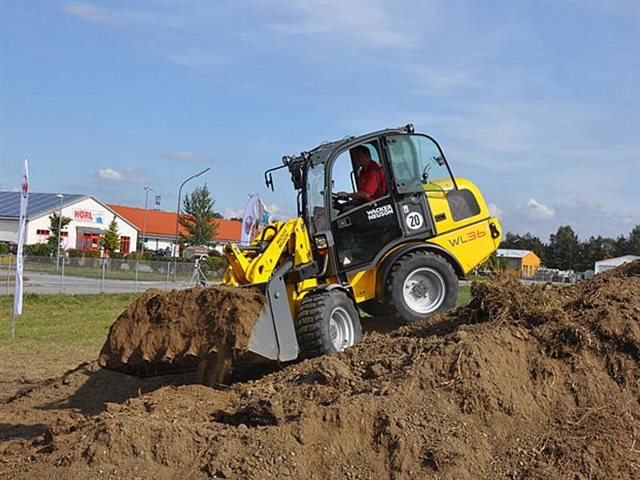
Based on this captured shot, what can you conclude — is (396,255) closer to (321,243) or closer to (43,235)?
(321,243)

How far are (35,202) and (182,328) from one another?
215 feet

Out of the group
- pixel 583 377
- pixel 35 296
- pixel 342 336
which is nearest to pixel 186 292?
pixel 342 336

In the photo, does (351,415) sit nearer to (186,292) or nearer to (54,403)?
(186,292)

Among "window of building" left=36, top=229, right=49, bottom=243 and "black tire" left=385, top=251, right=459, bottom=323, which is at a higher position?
"window of building" left=36, top=229, right=49, bottom=243

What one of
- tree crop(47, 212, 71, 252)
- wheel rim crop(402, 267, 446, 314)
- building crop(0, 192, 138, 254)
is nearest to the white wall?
building crop(0, 192, 138, 254)

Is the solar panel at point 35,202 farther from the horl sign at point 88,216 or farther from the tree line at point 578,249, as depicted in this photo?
the tree line at point 578,249

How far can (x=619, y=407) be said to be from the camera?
251 inches

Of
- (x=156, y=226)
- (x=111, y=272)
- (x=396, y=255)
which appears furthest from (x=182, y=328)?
(x=156, y=226)

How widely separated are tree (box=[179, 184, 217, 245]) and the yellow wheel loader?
1947 inches

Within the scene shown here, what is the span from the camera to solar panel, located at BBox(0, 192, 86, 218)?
6338cm

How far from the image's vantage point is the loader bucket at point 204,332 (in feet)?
24.4

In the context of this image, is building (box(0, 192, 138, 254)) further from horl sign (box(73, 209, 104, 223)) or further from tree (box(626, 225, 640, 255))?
tree (box(626, 225, 640, 255))

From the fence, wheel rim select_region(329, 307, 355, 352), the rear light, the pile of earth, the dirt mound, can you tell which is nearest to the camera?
the pile of earth

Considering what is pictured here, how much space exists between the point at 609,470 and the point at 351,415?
6.43 ft
